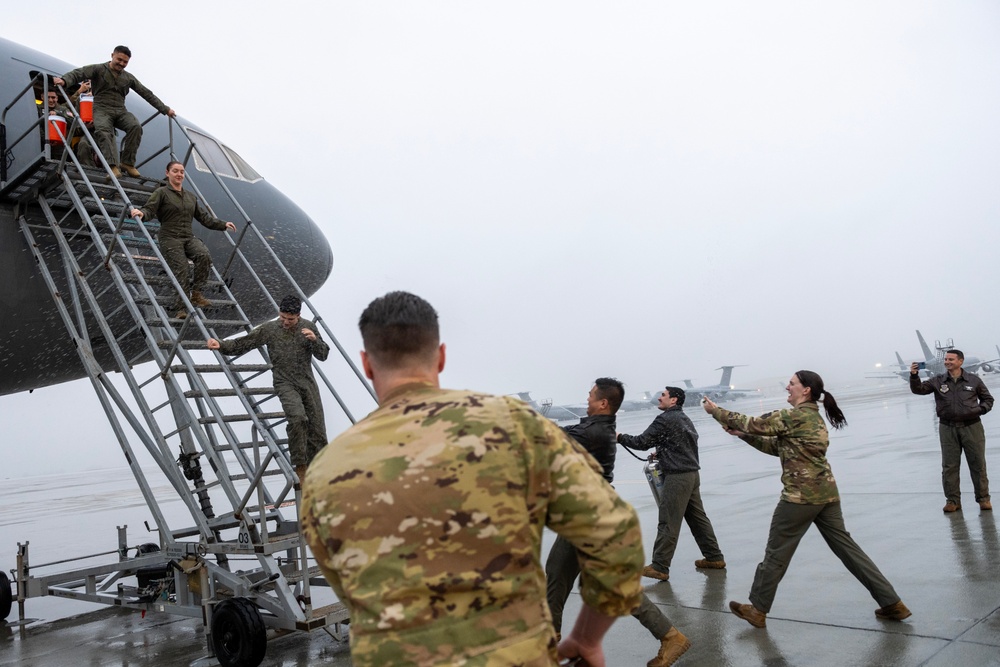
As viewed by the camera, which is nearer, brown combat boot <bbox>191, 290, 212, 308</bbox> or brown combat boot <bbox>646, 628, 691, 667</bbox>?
brown combat boot <bbox>646, 628, 691, 667</bbox>

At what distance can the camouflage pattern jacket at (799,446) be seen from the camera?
16.1ft

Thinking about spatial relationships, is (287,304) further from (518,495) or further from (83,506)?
(83,506)

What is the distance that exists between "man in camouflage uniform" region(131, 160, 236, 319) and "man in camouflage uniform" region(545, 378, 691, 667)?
4014mm

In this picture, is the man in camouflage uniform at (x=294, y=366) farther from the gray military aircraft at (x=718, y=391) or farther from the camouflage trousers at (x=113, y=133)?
the gray military aircraft at (x=718, y=391)

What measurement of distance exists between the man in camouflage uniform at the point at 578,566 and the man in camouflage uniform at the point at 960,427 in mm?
→ 4960

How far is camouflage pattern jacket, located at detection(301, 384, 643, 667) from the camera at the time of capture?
1707 mm

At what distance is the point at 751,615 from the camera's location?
4906mm

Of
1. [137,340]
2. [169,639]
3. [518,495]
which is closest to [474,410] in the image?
[518,495]

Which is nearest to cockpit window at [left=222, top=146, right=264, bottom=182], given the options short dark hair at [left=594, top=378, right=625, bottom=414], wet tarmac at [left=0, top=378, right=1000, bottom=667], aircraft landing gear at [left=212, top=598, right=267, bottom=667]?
wet tarmac at [left=0, top=378, right=1000, bottom=667]

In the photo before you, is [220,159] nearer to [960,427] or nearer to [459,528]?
[459,528]

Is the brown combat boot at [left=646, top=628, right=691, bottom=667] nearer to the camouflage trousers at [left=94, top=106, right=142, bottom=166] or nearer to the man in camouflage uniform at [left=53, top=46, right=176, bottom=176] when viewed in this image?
the man in camouflage uniform at [left=53, top=46, right=176, bottom=176]

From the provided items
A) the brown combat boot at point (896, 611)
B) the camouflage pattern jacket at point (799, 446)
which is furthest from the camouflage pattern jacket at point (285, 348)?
the brown combat boot at point (896, 611)

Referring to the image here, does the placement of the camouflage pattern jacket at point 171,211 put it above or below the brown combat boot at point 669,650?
above

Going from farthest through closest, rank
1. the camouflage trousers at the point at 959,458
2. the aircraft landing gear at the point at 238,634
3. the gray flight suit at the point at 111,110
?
the camouflage trousers at the point at 959,458 < the gray flight suit at the point at 111,110 < the aircraft landing gear at the point at 238,634
